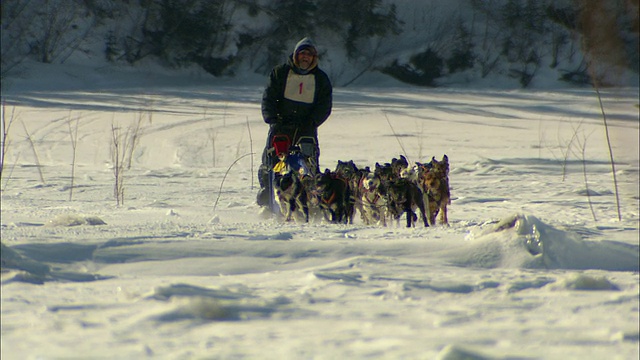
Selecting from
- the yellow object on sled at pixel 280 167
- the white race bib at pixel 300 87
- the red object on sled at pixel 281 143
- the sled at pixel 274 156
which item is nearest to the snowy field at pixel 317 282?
the sled at pixel 274 156

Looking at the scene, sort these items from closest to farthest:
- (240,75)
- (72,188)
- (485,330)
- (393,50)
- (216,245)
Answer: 1. (485,330)
2. (216,245)
3. (72,188)
4. (240,75)
5. (393,50)

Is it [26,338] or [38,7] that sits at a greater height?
[38,7]

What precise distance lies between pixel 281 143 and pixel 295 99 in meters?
0.40

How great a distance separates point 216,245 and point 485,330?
1555mm

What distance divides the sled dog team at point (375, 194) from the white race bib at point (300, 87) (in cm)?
81

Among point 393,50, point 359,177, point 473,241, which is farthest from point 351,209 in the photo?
point 393,50

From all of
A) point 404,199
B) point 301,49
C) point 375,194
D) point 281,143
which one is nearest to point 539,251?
point 404,199

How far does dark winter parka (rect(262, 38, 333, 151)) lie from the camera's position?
630 cm

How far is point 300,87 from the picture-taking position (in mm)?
6324

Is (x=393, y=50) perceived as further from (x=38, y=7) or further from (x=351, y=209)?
(x=351, y=209)

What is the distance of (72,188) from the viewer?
7801mm

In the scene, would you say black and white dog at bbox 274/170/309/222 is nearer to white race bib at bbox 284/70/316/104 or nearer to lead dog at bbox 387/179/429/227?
lead dog at bbox 387/179/429/227

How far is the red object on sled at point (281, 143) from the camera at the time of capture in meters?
6.14

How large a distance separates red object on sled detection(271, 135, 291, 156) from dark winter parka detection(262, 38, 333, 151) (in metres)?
0.19
